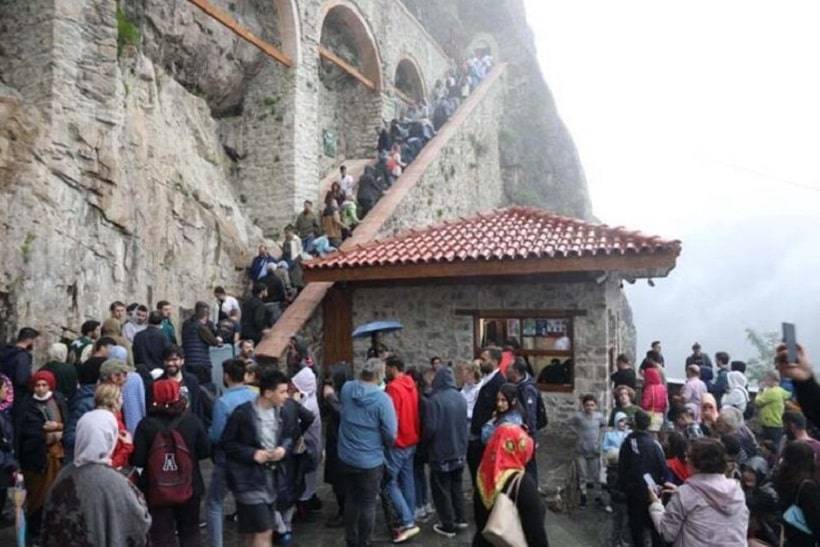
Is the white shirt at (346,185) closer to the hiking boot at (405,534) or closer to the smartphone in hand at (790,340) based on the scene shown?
the hiking boot at (405,534)

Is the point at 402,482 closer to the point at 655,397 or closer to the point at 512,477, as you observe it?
the point at 512,477

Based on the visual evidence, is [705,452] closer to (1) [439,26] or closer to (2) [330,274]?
(2) [330,274]

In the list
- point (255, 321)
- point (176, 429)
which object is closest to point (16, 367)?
point (176, 429)

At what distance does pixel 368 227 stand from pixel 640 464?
870 centimetres

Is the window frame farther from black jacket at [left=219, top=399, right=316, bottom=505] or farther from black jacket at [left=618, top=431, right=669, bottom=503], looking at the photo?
black jacket at [left=219, top=399, right=316, bottom=505]

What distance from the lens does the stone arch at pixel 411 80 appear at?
24.7 m

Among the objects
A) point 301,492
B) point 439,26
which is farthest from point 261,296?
point 439,26

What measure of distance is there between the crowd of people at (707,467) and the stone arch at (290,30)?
1143cm

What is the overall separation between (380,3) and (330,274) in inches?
583

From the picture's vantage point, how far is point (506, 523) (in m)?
3.32

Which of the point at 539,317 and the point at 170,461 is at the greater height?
the point at 539,317

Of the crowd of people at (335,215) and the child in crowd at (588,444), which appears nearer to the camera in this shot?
the child in crowd at (588,444)

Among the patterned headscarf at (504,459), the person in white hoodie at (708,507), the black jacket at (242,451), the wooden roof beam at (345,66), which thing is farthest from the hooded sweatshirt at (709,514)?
the wooden roof beam at (345,66)

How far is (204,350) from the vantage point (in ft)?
25.2
